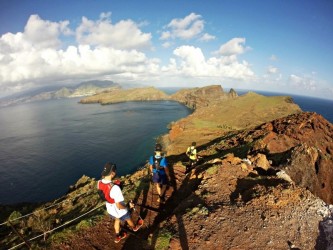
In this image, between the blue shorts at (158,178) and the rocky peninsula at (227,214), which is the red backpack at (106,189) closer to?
the rocky peninsula at (227,214)

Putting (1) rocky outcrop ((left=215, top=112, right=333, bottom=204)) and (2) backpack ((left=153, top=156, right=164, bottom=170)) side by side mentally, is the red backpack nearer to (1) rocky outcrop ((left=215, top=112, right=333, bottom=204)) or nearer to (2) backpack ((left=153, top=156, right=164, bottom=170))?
(2) backpack ((left=153, top=156, right=164, bottom=170))

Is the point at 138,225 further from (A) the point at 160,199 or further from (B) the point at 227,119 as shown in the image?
(B) the point at 227,119

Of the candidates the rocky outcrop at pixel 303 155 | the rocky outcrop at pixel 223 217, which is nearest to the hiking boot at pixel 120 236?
the rocky outcrop at pixel 223 217

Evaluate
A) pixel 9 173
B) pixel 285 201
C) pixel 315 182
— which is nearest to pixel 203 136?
pixel 315 182

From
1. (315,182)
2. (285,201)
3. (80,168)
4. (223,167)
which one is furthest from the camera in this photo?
(80,168)

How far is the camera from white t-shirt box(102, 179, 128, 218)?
732cm

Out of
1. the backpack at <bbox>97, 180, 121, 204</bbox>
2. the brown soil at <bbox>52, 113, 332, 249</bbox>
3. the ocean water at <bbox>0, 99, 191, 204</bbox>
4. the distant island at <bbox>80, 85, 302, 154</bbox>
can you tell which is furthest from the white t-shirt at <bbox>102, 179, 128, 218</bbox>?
the ocean water at <bbox>0, 99, 191, 204</bbox>

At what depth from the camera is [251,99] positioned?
97.7m

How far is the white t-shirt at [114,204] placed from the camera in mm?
7316

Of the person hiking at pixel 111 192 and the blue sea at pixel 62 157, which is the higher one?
the person hiking at pixel 111 192

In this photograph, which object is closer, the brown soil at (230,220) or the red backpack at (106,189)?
the red backpack at (106,189)

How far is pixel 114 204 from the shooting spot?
7699 millimetres

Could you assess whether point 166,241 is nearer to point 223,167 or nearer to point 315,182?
point 223,167

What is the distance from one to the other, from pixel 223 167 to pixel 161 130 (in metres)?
80.0
